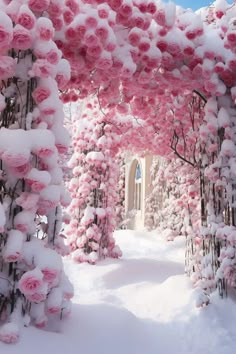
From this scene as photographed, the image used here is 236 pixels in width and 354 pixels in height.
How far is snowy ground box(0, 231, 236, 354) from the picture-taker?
2479mm

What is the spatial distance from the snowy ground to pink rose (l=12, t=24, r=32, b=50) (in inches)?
72.3

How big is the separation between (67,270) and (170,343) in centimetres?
358

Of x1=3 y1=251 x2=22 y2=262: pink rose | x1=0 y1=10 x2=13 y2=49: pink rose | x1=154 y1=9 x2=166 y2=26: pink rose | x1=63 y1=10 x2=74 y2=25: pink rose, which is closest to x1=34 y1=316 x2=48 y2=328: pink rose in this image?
x1=3 y1=251 x2=22 y2=262: pink rose

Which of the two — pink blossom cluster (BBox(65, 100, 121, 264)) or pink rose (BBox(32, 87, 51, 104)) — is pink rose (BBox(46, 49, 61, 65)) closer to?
pink rose (BBox(32, 87, 51, 104))

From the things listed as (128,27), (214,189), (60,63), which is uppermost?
(128,27)

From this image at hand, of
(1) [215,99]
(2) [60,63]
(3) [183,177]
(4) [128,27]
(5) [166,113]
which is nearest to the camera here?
(2) [60,63]

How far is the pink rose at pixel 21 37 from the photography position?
2.40 meters

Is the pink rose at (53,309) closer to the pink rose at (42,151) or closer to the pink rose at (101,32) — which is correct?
the pink rose at (42,151)

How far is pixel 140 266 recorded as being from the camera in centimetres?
661

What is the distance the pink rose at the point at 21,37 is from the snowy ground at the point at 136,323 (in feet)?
6.03

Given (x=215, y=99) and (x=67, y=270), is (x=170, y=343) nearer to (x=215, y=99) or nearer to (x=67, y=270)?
(x=215, y=99)

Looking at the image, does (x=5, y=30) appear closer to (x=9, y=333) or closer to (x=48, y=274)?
(x=48, y=274)

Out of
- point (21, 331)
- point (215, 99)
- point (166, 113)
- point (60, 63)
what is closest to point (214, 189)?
point (215, 99)

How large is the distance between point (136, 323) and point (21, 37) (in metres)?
2.46
